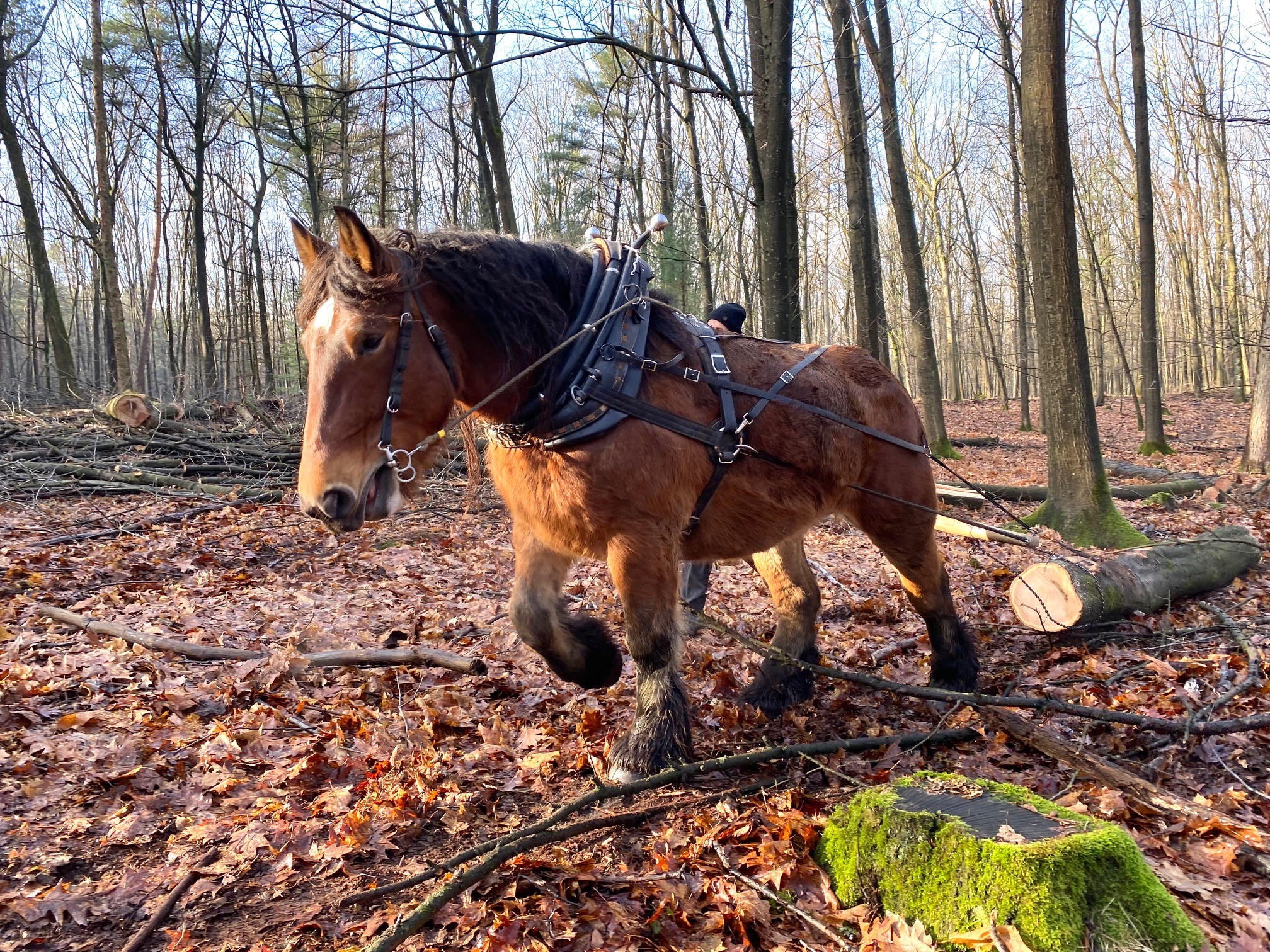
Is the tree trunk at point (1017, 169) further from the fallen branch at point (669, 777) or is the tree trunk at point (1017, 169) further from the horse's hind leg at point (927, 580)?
the fallen branch at point (669, 777)

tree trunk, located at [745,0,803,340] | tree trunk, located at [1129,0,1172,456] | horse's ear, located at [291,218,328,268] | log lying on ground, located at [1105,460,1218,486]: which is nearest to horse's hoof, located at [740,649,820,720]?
horse's ear, located at [291,218,328,268]

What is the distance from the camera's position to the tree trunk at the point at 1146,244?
46.8 feet

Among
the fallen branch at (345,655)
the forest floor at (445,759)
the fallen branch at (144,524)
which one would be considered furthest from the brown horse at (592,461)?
the fallen branch at (144,524)

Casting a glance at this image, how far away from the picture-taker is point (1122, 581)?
5160 millimetres

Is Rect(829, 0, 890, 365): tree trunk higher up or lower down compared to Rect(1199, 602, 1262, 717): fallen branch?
higher up

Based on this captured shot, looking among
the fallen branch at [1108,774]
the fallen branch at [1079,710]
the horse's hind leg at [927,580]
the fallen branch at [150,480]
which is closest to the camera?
the fallen branch at [1108,774]

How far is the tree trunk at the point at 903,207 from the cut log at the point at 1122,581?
25.1 feet

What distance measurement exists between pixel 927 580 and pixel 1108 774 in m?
1.51

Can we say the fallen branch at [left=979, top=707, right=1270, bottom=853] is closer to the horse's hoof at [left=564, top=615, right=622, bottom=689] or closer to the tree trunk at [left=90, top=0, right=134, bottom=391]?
the horse's hoof at [left=564, top=615, right=622, bottom=689]

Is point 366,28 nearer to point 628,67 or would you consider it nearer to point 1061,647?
point 1061,647

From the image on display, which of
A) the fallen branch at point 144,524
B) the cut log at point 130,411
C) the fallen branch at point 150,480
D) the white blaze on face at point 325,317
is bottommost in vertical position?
the fallen branch at point 144,524

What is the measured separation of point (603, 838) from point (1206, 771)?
8.66 ft

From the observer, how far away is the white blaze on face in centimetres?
277

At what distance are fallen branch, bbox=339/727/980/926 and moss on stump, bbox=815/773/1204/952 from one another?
852mm
